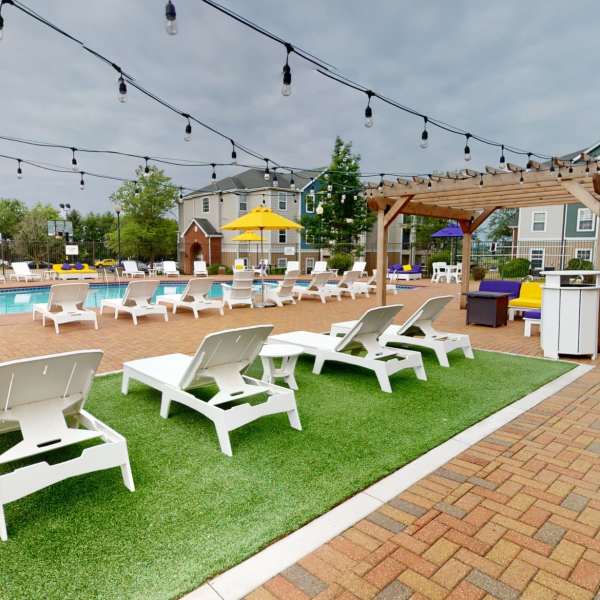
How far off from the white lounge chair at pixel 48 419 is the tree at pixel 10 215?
5795 centimetres

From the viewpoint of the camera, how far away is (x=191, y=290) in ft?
36.2

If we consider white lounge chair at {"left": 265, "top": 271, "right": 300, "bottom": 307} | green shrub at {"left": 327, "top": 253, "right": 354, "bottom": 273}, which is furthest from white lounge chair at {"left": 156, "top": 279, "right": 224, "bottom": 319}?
green shrub at {"left": 327, "top": 253, "right": 354, "bottom": 273}

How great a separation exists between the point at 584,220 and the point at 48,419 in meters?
32.1

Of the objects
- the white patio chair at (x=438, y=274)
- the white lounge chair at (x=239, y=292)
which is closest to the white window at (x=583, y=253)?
the white patio chair at (x=438, y=274)

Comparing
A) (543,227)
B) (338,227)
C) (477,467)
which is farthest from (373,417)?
(543,227)

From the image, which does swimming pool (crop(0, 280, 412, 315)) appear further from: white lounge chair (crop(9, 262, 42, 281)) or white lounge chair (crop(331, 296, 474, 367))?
white lounge chair (crop(331, 296, 474, 367))

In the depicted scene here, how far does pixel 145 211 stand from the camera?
120 feet

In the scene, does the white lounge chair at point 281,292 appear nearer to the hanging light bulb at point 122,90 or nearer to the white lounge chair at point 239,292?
the white lounge chair at point 239,292

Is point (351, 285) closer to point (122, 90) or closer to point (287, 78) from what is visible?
point (287, 78)

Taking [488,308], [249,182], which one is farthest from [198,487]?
[249,182]

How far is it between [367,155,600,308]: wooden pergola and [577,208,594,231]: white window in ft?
68.5

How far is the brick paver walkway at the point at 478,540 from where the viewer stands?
2039 mm

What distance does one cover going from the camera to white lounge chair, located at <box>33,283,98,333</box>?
8.70 meters

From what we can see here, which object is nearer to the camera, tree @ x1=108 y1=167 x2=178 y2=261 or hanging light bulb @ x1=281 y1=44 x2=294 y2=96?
hanging light bulb @ x1=281 y1=44 x2=294 y2=96
